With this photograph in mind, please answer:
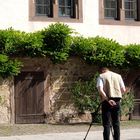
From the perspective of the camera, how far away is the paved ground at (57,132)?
1412 centimetres

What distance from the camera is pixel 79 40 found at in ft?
60.7

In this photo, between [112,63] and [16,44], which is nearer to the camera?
[16,44]

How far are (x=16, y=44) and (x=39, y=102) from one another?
7.19ft

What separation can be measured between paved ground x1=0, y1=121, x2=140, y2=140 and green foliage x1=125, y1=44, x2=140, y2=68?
2.44 meters

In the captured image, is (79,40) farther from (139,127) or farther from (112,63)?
(139,127)

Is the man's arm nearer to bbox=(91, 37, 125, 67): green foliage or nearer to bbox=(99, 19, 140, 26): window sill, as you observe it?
bbox=(91, 37, 125, 67): green foliage

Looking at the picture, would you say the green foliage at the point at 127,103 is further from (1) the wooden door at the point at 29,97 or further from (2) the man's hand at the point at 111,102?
(2) the man's hand at the point at 111,102

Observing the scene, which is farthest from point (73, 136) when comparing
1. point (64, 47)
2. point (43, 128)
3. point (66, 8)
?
point (66, 8)

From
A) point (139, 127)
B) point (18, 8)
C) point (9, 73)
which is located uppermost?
point (18, 8)

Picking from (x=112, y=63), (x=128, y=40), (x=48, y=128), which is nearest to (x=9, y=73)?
(x=48, y=128)

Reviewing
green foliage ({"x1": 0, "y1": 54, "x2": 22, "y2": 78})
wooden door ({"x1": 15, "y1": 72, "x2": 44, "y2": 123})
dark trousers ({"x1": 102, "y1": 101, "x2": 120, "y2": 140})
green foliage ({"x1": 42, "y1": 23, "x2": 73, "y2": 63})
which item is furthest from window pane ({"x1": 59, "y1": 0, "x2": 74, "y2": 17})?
dark trousers ({"x1": 102, "y1": 101, "x2": 120, "y2": 140})

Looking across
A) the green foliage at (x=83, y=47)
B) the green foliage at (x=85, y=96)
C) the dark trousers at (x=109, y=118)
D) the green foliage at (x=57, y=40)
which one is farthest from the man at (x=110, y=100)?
the green foliage at (x=83, y=47)

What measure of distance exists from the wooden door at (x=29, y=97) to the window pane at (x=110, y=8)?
3607 millimetres

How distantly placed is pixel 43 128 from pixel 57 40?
299cm
